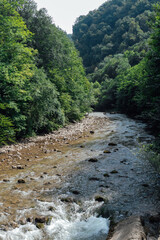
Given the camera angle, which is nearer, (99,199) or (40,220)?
(40,220)

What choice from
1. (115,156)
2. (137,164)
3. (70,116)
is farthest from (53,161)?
(70,116)

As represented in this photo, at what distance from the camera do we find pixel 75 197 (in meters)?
6.95

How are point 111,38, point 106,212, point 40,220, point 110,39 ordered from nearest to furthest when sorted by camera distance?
point 40,220
point 106,212
point 111,38
point 110,39

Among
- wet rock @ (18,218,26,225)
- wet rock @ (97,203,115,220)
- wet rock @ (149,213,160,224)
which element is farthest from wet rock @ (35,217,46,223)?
wet rock @ (149,213,160,224)

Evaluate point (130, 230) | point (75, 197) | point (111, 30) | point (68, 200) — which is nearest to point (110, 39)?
point (111, 30)

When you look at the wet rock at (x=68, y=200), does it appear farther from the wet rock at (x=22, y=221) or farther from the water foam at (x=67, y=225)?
the wet rock at (x=22, y=221)

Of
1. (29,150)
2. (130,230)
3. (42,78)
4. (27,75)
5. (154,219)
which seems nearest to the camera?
(130,230)

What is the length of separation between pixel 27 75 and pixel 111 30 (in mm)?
98054

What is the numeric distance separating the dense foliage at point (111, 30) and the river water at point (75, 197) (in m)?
81.3

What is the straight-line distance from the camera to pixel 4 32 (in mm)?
13930

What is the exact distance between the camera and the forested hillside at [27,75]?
13.3 metres

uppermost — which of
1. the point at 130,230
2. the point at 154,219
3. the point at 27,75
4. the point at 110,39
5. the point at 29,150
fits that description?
the point at 110,39

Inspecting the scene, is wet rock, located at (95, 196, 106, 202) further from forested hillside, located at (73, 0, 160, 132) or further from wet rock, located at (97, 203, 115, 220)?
forested hillside, located at (73, 0, 160, 132)

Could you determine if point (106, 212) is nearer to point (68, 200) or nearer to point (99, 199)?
point (99, 199)
